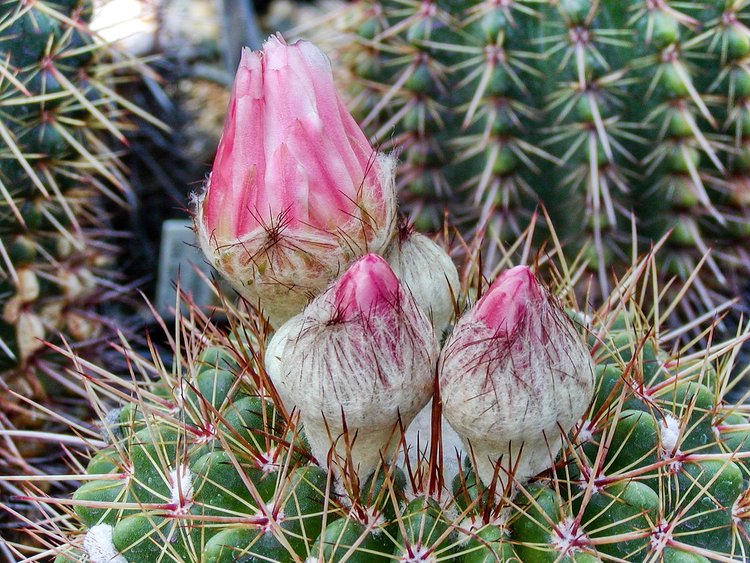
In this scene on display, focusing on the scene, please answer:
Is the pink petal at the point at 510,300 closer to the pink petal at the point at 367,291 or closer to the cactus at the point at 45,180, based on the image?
the pink petal at the point at 367,291

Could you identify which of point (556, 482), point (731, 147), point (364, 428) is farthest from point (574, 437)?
point (731, 147)

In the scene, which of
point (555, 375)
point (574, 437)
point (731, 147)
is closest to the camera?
point (555, 375)

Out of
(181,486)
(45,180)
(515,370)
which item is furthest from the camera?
(45,180)

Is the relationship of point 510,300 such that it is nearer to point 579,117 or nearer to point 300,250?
point 300,250

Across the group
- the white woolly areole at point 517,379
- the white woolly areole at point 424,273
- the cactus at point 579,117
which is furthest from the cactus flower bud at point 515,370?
the cactus at point 579,117

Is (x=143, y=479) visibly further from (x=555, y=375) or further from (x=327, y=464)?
(x=555, y=375)

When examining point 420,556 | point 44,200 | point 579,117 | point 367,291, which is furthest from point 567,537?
point 44,200

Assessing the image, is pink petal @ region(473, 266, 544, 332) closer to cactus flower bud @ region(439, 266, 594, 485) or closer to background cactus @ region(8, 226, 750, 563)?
cactus flower bud @ region(439, 266, 594, 485)
